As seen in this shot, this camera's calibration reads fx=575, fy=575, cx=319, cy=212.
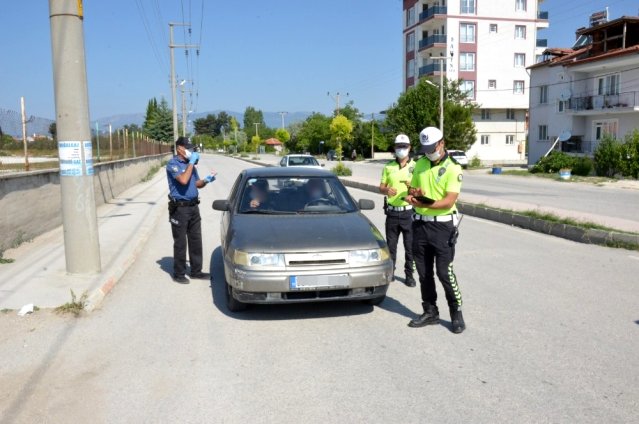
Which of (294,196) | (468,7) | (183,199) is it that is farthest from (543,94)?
(183,199)

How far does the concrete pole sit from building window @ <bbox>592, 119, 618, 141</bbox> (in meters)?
35.7

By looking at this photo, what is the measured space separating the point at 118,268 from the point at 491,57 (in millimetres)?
58586

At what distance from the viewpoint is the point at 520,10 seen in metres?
60.5

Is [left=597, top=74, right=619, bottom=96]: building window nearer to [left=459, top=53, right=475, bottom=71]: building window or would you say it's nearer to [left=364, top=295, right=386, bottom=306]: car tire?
[left=459, top=53, right=475, bottom=71]: building window

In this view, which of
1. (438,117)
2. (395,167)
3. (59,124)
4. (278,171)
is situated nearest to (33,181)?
(59,124)

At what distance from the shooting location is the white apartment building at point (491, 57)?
59.2 metres

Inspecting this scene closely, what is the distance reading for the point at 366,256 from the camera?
5590 millimetres

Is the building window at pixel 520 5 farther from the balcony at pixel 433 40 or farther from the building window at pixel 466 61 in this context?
the balcony at pixel 433 40

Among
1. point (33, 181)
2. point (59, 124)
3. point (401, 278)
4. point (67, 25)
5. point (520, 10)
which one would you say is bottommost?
point (401, 278)

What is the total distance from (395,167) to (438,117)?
44.0 metres

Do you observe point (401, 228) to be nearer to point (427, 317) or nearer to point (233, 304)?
point (427, 317)

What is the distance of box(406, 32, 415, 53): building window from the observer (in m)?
64.8

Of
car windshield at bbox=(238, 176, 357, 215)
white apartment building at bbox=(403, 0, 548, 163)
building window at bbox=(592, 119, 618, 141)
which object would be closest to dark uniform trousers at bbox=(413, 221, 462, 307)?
Answer: car windshield at bbox=(238, 176, 357, 215)

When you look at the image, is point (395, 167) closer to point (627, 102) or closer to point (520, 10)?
point (627, 102)
